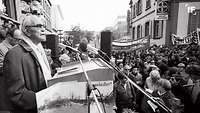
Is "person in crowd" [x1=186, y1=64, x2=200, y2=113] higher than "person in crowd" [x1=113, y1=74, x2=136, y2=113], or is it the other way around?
"person in crowd" [x1=186, y1=64, x2=200, y2=113]

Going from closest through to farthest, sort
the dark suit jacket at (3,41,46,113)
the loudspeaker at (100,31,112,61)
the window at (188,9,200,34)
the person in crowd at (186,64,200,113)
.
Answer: the dark suit jacket at (3,41,46,113)
the person in crowd at (186,64,200,113)
the loudspeaker at (100,31,112,61)
the window at (188,9,200,34)

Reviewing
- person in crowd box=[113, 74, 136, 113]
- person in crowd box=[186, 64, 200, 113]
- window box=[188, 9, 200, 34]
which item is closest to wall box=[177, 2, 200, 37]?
window box=[188, 9, 200, 34]

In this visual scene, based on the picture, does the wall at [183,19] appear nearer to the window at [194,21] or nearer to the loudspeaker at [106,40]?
the window at [194,21]

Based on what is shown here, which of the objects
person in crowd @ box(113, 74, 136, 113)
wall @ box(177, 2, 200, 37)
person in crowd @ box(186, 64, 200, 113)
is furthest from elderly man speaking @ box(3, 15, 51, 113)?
wall @ box(177, 2, 200, 37)

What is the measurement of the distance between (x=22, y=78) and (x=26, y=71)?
8cm

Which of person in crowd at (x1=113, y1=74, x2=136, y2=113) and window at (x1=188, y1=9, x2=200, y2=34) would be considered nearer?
person in crowd at (x1=113, y1=74, x2=136, y2=113)

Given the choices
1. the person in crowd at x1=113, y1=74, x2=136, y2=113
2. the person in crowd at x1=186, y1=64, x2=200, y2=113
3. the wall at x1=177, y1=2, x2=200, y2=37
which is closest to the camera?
the person in crowd at x1=186, y1=64, x2=200, y2=113

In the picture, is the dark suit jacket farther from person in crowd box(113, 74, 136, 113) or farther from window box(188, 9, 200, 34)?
window box(188, 9, 200, 34)

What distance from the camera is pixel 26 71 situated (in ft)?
5.04

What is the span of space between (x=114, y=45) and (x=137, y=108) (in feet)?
17.3

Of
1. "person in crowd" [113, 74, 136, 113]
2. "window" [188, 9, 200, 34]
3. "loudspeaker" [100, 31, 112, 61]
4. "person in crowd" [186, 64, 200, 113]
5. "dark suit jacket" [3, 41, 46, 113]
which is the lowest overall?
"person in crowd" [113, 74, 136, 113]

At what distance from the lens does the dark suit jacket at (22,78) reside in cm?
141

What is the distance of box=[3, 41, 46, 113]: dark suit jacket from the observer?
1.41 m

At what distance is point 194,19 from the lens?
39.8ft
